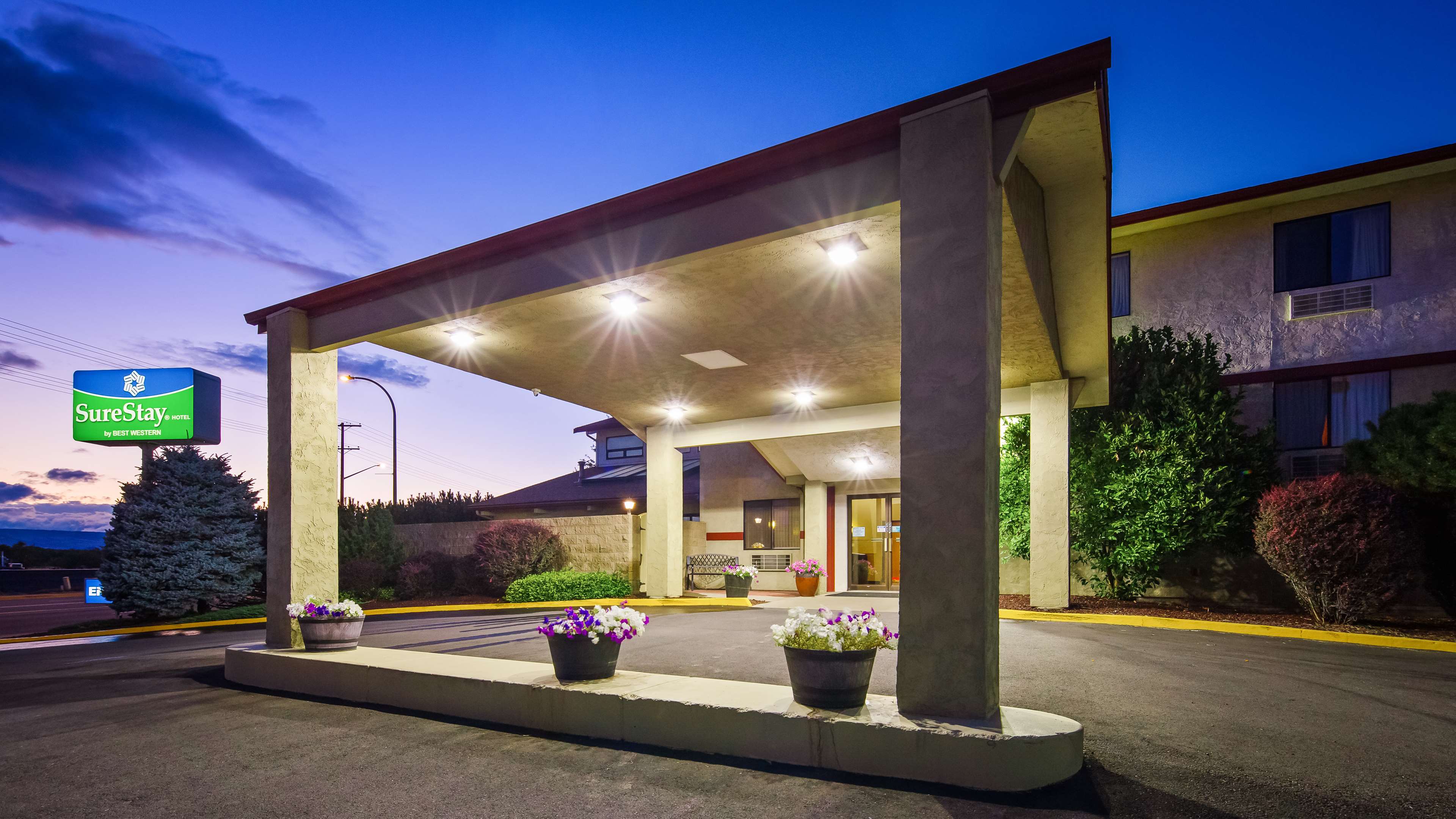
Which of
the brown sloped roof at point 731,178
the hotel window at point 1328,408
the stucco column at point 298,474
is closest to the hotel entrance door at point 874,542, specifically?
the hotel window at point 1328,408

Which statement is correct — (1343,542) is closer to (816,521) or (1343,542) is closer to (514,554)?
(816,521)

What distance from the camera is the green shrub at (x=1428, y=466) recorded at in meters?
11.0

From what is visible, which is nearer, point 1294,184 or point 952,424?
point 952,424

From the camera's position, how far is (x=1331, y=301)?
14.3 meters

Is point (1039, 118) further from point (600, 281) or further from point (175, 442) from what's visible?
point (175, 442)

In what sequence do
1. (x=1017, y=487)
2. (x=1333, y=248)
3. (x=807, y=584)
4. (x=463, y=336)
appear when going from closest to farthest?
1. (x=463, y=336)
2. (x=1333, y=248)
3. (x=1017, y=487)
4. (x=807, y=584)

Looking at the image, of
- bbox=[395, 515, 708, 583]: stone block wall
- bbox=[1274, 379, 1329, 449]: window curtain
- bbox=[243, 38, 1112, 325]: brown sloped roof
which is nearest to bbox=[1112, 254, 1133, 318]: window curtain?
bbox=[1274, 379, 1329, 449]: window curtain

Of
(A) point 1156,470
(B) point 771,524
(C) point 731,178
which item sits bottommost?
(B) point 771,524

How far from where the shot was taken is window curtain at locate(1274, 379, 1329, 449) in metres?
14.3

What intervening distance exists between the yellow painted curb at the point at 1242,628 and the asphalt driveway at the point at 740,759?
109cm

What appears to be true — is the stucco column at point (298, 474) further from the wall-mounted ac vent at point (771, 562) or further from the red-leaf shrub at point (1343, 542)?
the wall-mounted ac vent at point (771, 562)

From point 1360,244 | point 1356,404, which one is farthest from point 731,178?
point 1360,244

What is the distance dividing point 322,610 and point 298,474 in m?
1.58

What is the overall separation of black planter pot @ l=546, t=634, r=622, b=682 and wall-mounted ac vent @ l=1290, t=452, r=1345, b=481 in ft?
44.9
